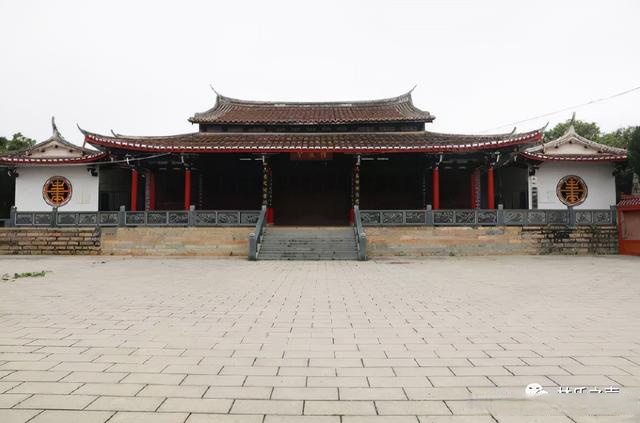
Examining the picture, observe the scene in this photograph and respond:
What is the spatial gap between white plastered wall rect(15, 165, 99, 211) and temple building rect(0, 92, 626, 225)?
1.9 inches

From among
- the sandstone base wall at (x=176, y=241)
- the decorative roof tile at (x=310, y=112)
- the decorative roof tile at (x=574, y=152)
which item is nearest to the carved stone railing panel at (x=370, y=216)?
the sandstone base wall at (x=176, y=241)

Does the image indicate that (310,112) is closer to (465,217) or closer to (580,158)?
(465,217)

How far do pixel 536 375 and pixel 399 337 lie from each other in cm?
134

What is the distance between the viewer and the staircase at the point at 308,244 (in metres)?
12.8

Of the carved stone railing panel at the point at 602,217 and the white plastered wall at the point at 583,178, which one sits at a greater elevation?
the white plastered wall at the point at 583,178

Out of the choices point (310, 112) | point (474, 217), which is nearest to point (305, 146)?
point (310, 112)

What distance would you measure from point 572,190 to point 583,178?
0.76 metres

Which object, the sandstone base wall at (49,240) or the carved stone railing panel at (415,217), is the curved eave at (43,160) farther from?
the carved stone railing panel at (415,217)

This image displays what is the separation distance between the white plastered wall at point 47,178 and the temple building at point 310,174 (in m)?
0.05

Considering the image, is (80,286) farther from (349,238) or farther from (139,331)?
(349,238)

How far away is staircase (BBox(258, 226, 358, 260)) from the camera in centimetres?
1284

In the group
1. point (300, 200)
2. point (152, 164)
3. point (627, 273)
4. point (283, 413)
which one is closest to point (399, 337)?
point (283, 413)

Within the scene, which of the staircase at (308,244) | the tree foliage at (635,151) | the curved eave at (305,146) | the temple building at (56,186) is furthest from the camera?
the temple building at (56,186)

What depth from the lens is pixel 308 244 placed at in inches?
537
